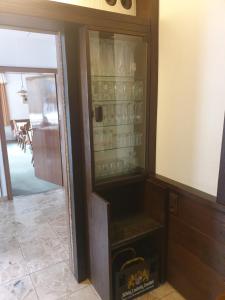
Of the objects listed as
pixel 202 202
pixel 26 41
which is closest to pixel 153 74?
pixel 202 202

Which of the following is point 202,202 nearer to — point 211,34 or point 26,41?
point 211,34

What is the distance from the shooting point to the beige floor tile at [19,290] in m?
1.83

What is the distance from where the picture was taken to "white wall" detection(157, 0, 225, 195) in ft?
4.47

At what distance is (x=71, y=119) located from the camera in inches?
64.6

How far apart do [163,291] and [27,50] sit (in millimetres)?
3513

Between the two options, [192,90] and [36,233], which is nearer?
[192,90]

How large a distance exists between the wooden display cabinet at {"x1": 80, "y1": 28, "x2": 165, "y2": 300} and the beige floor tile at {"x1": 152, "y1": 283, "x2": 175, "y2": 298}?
0.07 metres

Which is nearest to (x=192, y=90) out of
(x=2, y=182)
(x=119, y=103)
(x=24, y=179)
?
(x=119, y=103)

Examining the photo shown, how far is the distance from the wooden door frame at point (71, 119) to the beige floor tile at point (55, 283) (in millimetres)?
Answer: 85

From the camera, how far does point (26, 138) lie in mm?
7492

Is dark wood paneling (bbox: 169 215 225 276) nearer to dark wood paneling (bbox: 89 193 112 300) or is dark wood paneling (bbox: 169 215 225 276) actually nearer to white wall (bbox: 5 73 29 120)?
dark wood paneling (bbox: 89 193 112 300)

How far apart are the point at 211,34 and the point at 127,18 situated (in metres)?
0.56

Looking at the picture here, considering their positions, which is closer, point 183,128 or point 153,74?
point 183,128

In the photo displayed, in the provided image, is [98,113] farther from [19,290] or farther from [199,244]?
[19,290]
